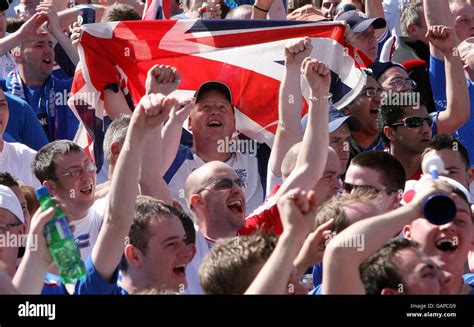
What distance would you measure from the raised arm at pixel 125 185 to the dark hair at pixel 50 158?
168 centimetres

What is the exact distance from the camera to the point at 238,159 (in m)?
7.07

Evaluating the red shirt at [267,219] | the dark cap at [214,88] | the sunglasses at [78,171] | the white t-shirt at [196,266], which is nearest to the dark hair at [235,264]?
the white t-shirt at [196,266]

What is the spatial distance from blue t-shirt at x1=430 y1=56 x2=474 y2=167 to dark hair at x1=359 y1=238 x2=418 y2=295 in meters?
3.47

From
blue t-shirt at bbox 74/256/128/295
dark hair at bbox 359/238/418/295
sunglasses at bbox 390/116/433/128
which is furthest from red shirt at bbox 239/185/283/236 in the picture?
sunglasses at bbox 390/116/433/128

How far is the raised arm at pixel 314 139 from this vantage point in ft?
19.2

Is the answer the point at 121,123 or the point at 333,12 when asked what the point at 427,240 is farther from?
the point at 333,12

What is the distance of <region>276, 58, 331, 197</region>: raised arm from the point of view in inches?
230

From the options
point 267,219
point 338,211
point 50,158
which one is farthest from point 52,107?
point 338,211

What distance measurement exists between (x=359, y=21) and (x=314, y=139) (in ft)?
9.07

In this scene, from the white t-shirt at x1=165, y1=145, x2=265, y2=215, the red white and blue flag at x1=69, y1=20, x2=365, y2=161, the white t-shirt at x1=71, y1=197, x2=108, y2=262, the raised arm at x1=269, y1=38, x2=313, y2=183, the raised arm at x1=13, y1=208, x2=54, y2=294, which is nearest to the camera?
the raised arm at x1=13, y1=208, x2=54, y2=294

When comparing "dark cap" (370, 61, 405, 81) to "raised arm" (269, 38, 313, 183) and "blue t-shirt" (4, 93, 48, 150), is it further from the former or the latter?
"blue t-shirt" (4, 93, 48, 150)

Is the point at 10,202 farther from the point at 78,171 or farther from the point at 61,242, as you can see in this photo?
the point at 61,242
